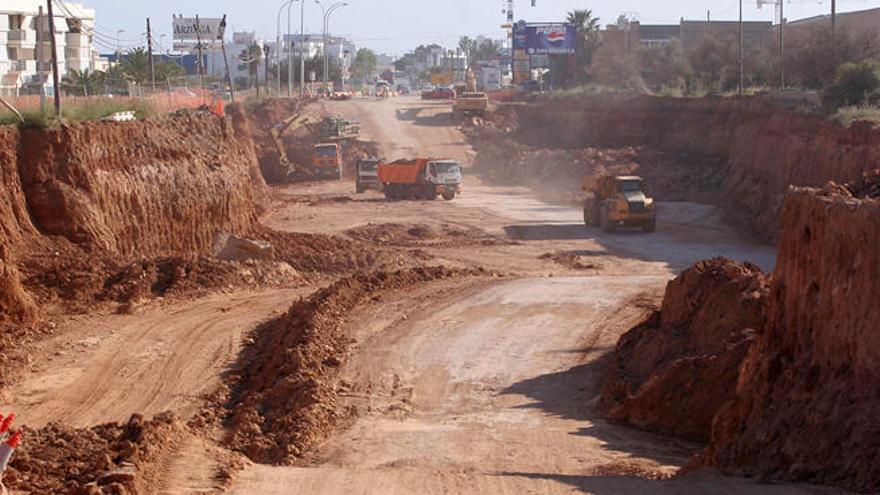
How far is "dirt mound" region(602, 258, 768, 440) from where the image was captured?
20.6 m

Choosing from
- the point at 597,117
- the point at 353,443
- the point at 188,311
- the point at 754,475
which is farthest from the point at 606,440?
the point at 597,117

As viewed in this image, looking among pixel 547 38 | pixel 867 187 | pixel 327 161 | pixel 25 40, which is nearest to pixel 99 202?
pixel 867 187

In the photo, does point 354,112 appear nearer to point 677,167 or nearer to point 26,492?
point 677,167

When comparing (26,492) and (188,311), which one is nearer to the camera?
(26,492)

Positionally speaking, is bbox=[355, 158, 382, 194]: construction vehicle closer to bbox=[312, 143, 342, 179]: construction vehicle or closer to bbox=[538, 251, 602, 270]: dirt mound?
bbox=[312, 143, 342, 179]: construction vehicle

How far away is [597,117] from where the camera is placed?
276 feet

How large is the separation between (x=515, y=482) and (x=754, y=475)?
2.73 m

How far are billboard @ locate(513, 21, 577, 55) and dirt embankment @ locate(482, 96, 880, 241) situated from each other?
2640cm

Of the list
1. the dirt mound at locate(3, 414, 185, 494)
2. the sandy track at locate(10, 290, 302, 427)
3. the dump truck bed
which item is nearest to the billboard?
the dump truck bed

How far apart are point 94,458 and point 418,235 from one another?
36.6 meters

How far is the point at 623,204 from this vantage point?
49.7 metres

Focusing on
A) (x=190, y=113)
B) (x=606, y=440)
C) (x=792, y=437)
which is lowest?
(x=606, y=440)

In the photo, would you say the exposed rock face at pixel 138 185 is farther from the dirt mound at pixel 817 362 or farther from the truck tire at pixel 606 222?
the dirt mound at pixel 817 362

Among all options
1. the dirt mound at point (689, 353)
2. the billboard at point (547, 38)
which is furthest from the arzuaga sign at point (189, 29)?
the dirt mound at point (689, 353)
